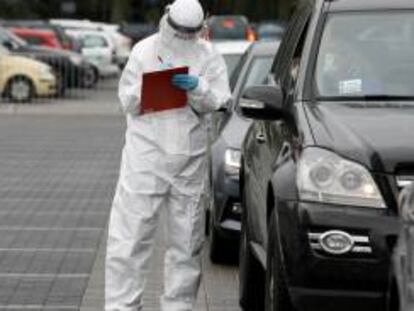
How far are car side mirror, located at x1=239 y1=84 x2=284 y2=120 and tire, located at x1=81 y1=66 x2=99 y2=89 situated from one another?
27265 mm

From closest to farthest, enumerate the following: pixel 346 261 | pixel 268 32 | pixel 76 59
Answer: pixel 346 261, pixel 76 59, pixel 268 32

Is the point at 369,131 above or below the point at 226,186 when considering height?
above

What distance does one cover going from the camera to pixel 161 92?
7020 mm

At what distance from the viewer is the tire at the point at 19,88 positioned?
2958 cm

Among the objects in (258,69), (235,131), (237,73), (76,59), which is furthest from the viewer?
(76,59)

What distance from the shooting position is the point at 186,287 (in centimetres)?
715

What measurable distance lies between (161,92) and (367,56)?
44.5 inches

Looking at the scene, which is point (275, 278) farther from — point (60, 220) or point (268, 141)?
point (60, 220)

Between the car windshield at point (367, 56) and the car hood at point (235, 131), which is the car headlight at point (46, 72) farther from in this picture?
the car windshield at point (367, 56)

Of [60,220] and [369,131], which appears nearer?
[369,131]

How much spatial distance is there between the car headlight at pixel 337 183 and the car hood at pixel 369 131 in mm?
51

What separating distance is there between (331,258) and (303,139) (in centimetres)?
67

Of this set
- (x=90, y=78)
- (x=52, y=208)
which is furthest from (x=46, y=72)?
(x=52, y=208)

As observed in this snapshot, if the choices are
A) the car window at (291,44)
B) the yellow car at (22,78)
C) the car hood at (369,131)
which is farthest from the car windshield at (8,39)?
the car hood at (369,131)
